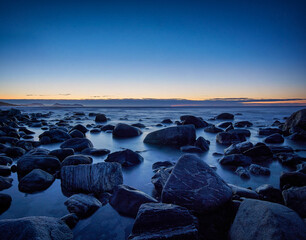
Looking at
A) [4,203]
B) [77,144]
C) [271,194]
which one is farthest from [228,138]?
[4,203]

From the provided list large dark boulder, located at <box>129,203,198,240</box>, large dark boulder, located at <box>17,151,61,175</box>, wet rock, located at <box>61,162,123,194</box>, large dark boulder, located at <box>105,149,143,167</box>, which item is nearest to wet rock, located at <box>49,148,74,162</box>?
large dark boulder, located at <box>17,151,61,175</box>

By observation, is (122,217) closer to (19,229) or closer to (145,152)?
(19,229)

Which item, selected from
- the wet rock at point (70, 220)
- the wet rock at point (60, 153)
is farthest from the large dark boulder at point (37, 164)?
the wet rock at point (70, 220)

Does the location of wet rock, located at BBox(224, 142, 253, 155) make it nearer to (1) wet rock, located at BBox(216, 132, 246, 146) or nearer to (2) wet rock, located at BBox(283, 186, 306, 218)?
(1) wet rock, located at BBox(216, 132, 246, 146)

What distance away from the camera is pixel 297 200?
2.15m

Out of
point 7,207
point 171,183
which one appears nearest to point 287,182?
point 171,183

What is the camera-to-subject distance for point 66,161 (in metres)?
3.52

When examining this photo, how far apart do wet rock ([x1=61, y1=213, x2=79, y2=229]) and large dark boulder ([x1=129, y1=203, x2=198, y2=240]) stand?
2.54ft

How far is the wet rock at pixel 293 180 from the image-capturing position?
2.66 meters

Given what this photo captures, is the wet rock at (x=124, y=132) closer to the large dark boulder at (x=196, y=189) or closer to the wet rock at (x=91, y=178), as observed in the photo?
the wet rock at (x=91, y=178)

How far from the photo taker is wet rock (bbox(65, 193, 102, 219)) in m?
2.16

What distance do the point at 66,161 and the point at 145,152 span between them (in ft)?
7.10

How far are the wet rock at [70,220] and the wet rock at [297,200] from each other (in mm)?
2426

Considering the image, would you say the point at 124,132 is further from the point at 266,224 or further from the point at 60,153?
the point at 266,224
